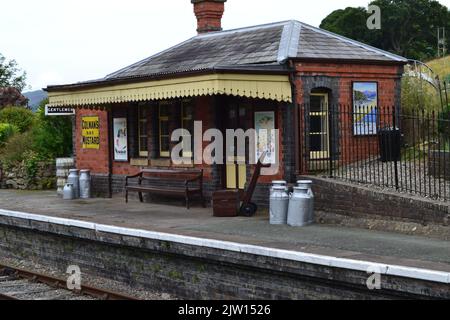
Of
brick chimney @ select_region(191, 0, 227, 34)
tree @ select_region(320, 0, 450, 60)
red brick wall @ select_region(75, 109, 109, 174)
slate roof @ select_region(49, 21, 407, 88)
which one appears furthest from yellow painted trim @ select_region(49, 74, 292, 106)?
tree @ select_region(320, 0, 450, 60)

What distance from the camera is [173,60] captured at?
61.6 ft

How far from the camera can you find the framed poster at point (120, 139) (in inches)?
758

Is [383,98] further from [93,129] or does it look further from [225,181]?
[93,129]

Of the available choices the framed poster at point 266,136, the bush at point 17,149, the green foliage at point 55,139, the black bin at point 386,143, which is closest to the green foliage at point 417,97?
the black bin at point 386,143

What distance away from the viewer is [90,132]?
68.1 feet

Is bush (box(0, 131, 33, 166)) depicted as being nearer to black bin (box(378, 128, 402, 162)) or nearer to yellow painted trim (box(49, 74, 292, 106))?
yellow painted trim (box(49, 74, 292, 106))

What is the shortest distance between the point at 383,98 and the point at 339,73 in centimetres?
142

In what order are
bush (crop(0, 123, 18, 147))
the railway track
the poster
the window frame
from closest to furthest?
the railway track, the window frame, the poster, bush (crop(0, 123, 18, 147))

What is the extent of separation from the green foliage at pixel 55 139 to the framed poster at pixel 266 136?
10.3 m

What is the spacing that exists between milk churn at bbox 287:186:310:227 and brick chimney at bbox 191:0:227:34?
347 inches

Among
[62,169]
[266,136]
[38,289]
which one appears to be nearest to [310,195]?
[266,136]

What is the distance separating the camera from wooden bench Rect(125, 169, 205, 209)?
54.1 feet

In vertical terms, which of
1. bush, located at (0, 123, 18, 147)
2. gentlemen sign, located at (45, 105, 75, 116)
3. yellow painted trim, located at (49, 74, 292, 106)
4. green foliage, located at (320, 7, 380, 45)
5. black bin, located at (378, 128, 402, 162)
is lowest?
black bin, located at (378, 128, 402, 162)
